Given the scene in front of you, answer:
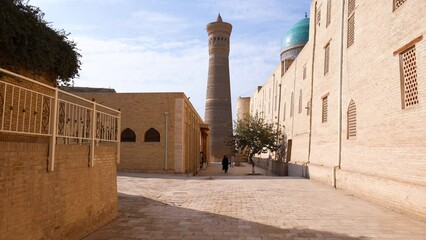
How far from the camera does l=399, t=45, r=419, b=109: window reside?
9031mm

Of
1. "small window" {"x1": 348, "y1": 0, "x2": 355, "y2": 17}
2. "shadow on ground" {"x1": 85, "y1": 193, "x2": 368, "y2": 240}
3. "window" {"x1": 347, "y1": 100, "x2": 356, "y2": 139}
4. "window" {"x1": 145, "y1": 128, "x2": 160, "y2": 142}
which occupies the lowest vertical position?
"shadow on ground" {"x1": 85, "y1": 193, "x2": 368, "y2": 240}

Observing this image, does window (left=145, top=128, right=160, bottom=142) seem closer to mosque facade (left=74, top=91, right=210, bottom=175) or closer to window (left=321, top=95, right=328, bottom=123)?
mosque facade (left=74, top=91, right=210, bottom=175)

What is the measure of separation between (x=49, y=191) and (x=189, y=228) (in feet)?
9.16

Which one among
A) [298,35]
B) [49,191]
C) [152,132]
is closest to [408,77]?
[49,191]

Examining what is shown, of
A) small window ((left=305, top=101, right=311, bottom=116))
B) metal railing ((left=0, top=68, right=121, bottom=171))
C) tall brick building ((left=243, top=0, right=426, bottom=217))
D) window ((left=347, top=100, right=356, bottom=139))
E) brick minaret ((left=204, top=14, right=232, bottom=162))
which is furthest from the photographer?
brick minaret ((left=204, top=14, right=232, bottom=162))

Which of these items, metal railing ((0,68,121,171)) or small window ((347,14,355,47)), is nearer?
metal railing ((0,68,121,171))

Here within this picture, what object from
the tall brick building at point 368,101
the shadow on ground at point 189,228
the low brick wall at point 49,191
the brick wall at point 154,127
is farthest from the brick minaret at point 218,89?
the low brick wall at point 49,191

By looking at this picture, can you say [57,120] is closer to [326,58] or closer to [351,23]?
[351,23]

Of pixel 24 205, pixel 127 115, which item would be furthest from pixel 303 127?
pixel 24 205

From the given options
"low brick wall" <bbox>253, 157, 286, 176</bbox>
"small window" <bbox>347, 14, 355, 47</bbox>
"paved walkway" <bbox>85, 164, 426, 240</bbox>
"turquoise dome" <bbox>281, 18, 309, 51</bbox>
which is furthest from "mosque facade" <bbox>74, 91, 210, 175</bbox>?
"turquoise dome" <bbox>281, 18, 309, 51</bbox>

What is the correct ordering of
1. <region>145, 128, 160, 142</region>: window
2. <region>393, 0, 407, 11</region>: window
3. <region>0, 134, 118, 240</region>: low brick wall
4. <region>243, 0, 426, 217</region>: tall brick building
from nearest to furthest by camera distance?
<region>0, 134, 118, 240</region>: low brick wall → <region>243, 0, 426, 217</region>: tall brick building → <region>393, 0, 407, 11</region>: window → <region>145, 128, 160, 142</region>: window

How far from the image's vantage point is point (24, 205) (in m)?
4.39

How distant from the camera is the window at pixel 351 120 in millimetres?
13120

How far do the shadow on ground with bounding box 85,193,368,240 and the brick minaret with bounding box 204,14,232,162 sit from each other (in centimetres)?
4023
